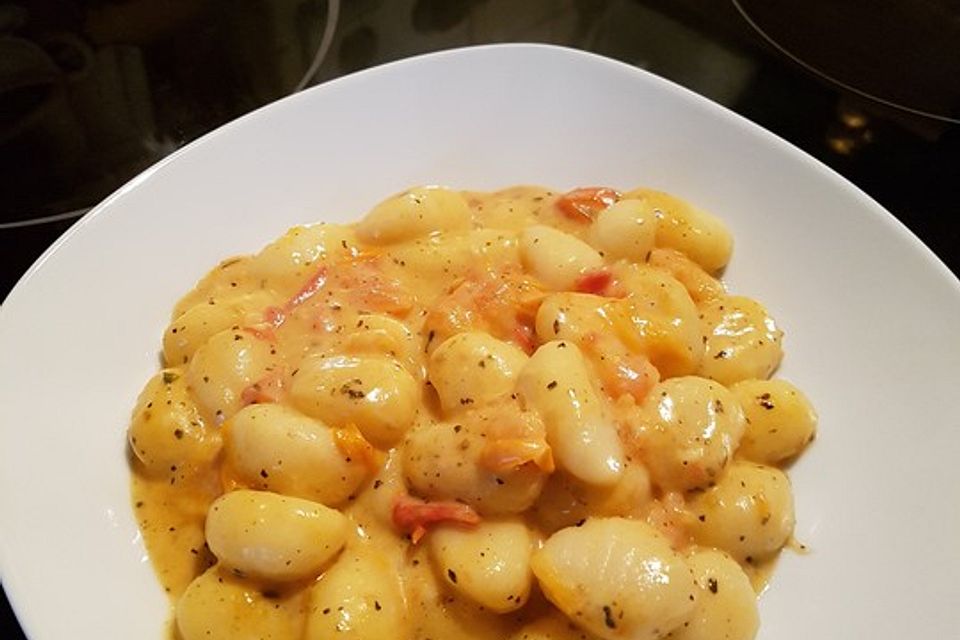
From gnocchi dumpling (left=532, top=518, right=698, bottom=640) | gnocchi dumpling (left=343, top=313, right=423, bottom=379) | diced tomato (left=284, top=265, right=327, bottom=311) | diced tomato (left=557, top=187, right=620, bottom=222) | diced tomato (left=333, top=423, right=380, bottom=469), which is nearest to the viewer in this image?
gnocchi dumpling (left=532, top=518, right=698, bottom=640)

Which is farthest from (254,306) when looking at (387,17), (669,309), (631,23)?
(631,23)

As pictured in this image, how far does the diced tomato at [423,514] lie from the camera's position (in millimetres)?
1073

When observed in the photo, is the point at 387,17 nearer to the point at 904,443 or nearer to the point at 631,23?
the point at 631,23

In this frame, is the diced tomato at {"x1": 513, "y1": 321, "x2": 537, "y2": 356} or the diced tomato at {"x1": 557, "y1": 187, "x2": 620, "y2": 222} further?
the diced tomato at {"x1": 557, "y1": 187, "x2": 620, "y2": 222}

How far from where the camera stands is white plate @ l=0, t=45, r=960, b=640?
1118 mm

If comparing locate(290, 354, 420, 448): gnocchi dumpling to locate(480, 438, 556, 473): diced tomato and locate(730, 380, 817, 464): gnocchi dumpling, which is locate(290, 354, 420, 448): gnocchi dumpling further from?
locate(730, 380, 817, 464): gnocchi dumpling

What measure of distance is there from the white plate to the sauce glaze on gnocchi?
0.06m

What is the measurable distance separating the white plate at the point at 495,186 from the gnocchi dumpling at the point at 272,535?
0.14m

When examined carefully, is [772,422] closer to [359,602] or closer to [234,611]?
[359,602]

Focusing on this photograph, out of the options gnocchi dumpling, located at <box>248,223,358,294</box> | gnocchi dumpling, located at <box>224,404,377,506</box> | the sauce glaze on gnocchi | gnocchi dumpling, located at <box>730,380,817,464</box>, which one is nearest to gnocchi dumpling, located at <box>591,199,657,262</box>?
the sauce glaze on gnocchi

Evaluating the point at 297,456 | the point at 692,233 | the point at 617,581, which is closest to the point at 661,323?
the point at 692,233

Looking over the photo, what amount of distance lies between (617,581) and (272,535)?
0.34 m

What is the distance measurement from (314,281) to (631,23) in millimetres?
1031

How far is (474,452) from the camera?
107 cm
